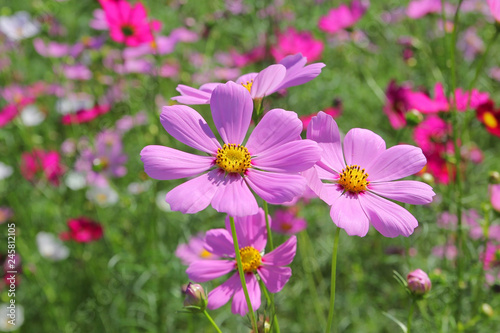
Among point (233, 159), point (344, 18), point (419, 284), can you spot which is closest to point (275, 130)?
point (233, 159)

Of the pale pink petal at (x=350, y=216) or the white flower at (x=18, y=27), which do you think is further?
the white flower at (x=18, y=27)

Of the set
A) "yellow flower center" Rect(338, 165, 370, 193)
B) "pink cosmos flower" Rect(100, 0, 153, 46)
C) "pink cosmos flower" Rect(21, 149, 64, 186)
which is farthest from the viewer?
"pink cosmos flower" Rect(21, 149, 64, 186)

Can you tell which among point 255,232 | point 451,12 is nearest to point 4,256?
point 255,232

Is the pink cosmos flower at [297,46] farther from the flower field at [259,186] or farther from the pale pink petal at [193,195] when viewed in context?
the pale pink petal at [193,195]

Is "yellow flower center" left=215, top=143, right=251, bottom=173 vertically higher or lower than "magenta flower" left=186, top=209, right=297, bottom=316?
higher

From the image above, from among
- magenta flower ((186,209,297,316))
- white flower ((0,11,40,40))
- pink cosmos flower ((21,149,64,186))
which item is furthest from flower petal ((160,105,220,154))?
white flower ((0,11,40,40))

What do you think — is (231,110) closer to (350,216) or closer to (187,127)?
(187,127)

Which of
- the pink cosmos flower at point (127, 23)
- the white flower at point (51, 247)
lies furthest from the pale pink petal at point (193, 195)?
the white flower at point (51, 247)

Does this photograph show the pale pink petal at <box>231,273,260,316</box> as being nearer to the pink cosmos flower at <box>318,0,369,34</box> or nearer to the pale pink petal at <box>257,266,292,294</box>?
the pale pink petal at <box>257,266,292,294</box>
